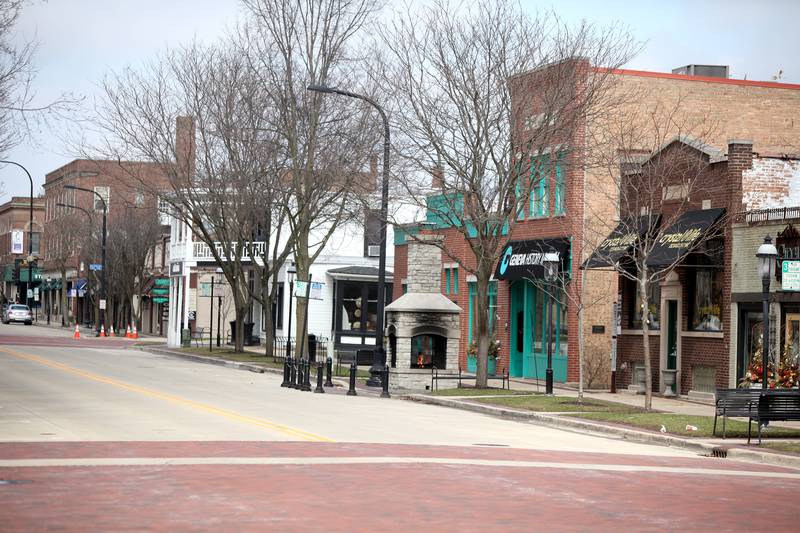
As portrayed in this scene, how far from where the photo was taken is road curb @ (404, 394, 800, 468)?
62.1 feet

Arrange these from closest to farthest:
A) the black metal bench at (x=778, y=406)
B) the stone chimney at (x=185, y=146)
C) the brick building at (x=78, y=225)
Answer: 1. the black metal bench at (x=778, y=406)
2. the stone chimney at (x=185, y=146)
3. the brick building at (x=78, y=225)

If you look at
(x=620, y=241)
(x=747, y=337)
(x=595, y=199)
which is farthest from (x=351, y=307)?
(x=747, y=337)

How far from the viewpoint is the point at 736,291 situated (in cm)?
2927

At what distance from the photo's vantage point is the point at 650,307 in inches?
1329

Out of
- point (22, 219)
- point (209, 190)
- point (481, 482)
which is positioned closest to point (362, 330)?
point (209, 190)

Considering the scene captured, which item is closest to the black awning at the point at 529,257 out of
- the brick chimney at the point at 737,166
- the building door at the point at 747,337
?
the brick chimney at the point at 737,166

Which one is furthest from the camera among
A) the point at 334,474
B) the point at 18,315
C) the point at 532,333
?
the point at 18,315

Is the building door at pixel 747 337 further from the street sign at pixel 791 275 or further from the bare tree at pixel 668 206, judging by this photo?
the street sign at pixel 791 275

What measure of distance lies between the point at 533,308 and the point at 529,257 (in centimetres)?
208

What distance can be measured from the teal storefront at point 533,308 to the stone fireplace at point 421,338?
2927mm

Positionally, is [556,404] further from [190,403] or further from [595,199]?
[595,199]

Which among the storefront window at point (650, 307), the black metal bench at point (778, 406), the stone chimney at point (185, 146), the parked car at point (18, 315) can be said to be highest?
the stone chimney at point (185, 146)

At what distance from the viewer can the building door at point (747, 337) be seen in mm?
28656

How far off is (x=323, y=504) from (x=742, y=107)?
30.5 meters
